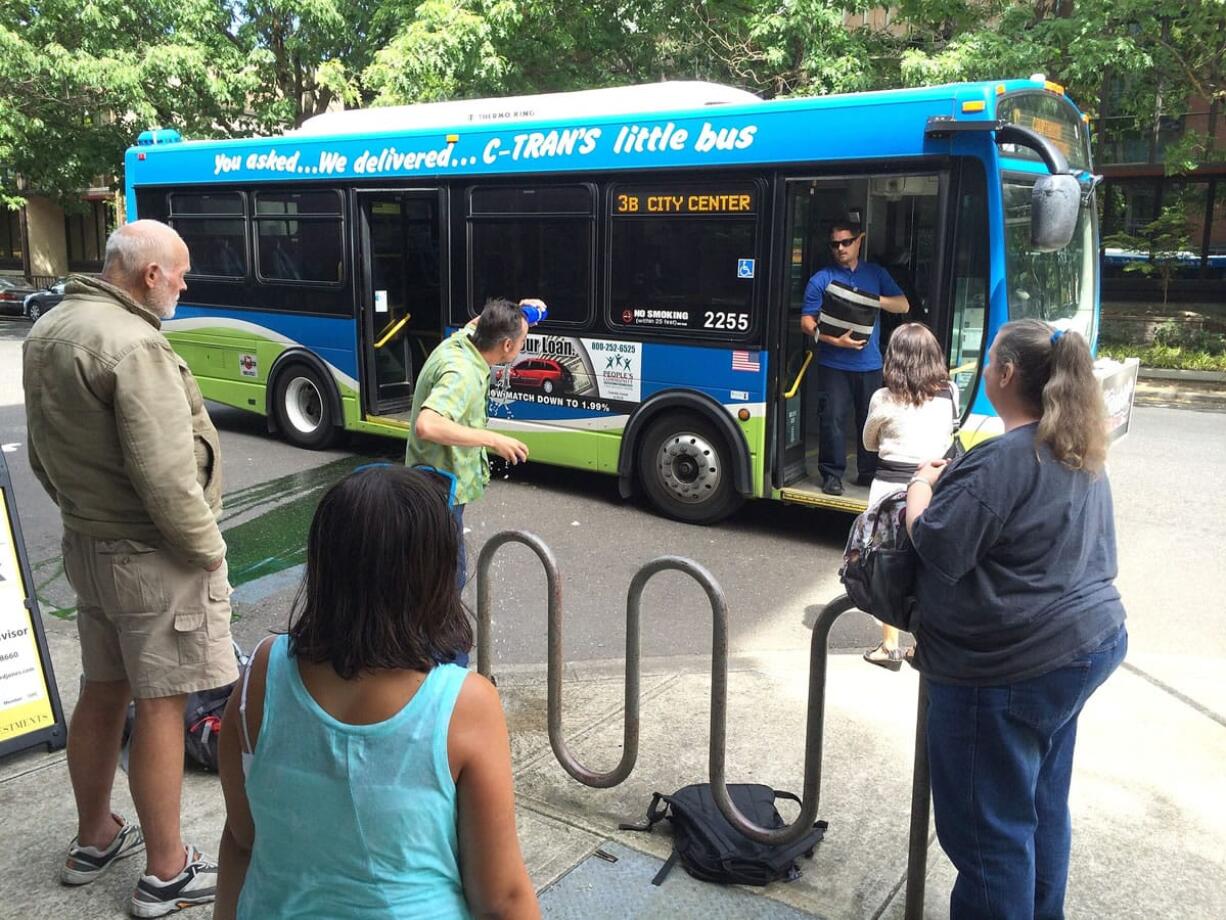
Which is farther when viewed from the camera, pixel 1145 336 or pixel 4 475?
pixel 1145 336

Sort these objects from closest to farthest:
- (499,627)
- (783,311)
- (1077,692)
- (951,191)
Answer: (1077,692) → (499,627) → (951,191) → (783,311)

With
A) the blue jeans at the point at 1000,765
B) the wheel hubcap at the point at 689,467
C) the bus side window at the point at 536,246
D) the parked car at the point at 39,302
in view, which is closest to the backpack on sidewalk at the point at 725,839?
the blue jeans at the point at 1000,765

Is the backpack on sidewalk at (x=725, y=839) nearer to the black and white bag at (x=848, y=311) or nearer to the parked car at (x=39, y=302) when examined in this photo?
the black and white bag at (x=848, y=311)

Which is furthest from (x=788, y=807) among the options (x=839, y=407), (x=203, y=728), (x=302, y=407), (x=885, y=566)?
(x=302, y=407)

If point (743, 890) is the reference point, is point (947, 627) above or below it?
above

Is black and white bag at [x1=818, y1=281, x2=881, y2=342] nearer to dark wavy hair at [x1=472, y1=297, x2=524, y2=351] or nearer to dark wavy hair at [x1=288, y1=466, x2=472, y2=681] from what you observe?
dark wavy hair at [x1=472, y1=297, x2=524, y2=351]

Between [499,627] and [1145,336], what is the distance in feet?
59.1

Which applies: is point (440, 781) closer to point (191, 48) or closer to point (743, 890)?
point (743, 890)

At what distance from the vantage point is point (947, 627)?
2672mm

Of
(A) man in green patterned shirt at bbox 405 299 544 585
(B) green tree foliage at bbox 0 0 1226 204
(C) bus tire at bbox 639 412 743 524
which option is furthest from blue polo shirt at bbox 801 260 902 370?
(B) green tree foliage at bbox 0 0 1226 204

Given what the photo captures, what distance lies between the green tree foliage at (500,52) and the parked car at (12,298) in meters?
6.86

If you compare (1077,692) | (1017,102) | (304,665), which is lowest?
(1077,692)

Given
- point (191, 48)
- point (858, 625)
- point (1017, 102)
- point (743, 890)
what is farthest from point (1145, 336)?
point (743, 890)

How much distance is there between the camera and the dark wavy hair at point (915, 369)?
5156 mm
